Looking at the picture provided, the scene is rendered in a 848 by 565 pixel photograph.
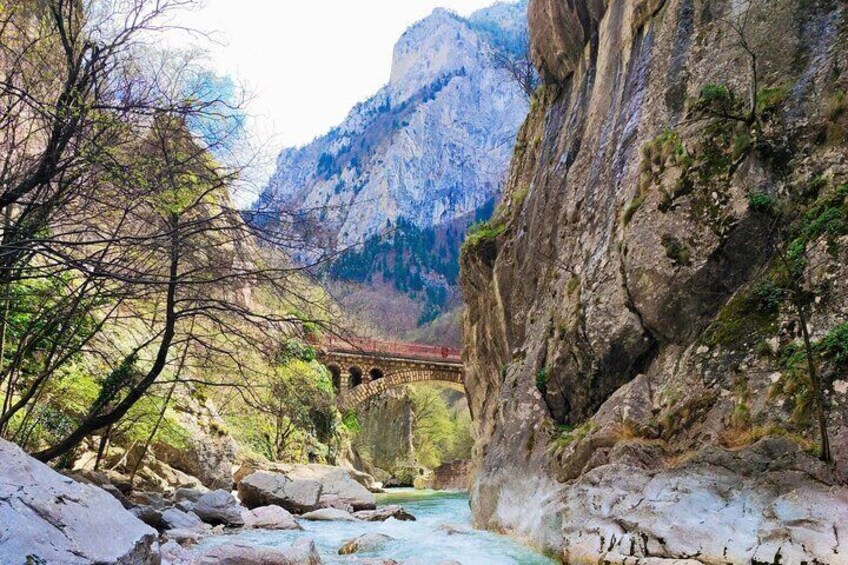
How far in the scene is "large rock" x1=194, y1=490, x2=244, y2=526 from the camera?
11.3 meters

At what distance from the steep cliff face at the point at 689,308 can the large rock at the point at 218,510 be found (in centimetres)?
494

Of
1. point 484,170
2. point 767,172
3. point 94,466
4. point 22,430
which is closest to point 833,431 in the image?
point 767,172

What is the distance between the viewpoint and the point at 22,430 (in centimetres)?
972

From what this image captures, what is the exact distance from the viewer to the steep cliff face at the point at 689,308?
6.38 meters

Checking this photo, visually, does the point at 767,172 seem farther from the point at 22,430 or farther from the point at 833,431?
the point at 22,430

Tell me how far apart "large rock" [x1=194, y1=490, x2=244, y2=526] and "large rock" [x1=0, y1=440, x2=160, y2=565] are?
7672 millimetres

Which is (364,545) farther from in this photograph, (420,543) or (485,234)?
(485,234)

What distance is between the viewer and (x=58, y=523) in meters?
3.49

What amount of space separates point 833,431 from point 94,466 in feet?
44.2

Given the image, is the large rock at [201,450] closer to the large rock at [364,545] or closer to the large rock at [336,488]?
the large rock at [336,488]

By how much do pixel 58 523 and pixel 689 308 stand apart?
335 inches

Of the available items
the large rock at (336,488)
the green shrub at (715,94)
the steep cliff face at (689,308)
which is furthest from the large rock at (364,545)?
the green shrub at (715,94)

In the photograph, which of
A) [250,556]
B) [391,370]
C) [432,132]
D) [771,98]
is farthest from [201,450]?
[432,132]

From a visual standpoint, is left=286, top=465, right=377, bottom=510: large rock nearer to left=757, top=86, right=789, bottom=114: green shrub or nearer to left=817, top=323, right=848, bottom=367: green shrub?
left=817, top=323, right=848, bottom=367: green shrub
